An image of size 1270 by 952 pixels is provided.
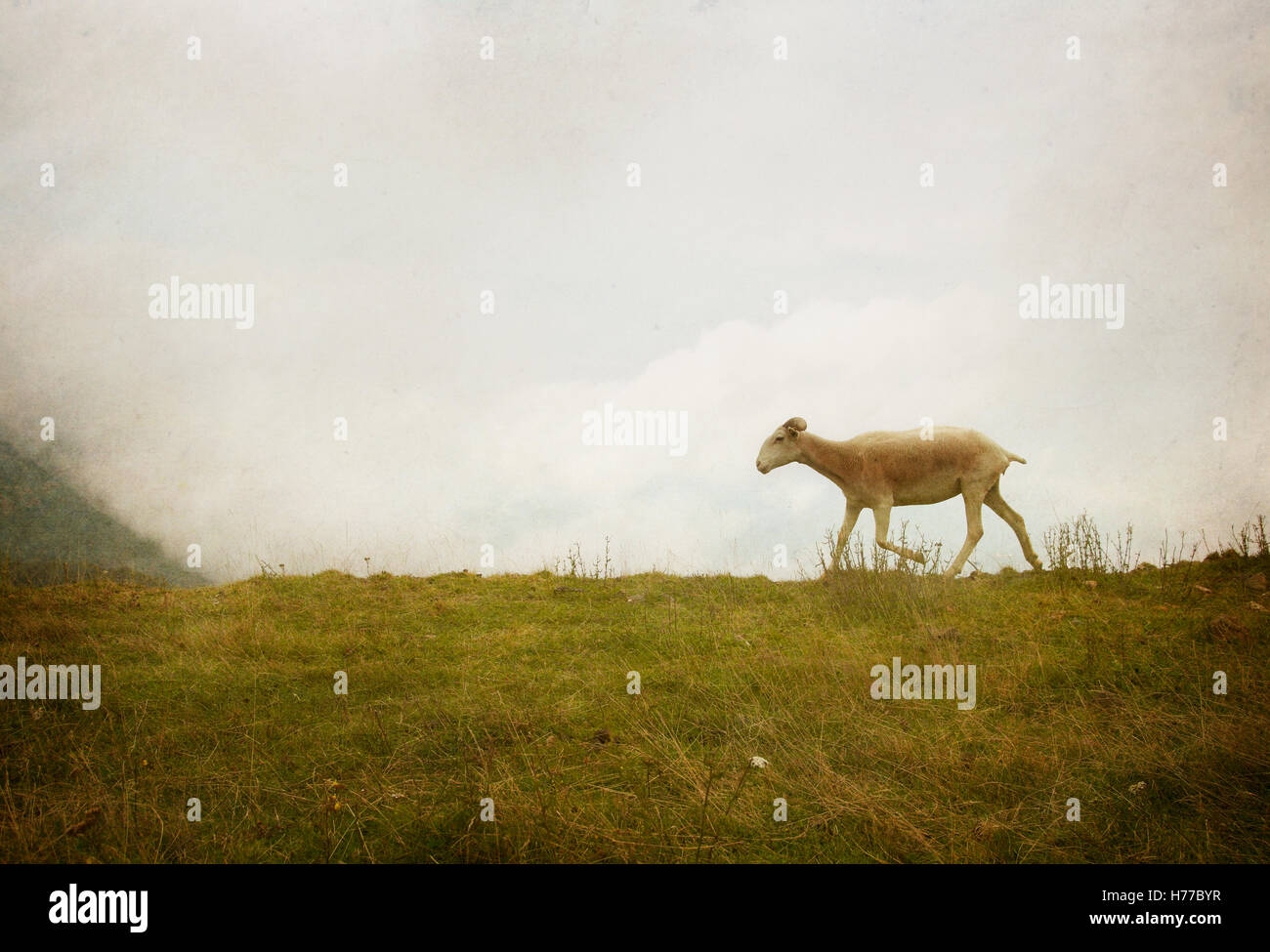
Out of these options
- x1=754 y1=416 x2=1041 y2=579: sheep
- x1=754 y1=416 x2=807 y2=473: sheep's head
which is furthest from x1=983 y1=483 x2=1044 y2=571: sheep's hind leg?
x1=754 y1=416 x2=807 y2=473: sheep's head

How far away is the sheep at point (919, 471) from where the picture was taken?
1214cm

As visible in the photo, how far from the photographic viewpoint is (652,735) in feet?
17.1


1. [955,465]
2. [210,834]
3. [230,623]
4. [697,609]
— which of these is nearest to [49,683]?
[230,623]

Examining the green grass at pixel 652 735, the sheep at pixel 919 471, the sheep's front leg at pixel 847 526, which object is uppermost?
the sheep at pixel 919 471

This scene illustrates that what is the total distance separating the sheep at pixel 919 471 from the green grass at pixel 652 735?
284 cm

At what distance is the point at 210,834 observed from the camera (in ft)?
13.7

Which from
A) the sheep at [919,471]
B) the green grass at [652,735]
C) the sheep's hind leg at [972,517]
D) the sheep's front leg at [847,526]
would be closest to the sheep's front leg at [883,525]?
the sheep at [919,471]

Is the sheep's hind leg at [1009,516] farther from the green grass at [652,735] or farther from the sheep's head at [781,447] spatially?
the sheep's head at [781,447]

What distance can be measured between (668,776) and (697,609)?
16.4 ft

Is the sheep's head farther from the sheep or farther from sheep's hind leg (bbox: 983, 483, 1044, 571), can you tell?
sheep's hind leg (bbox: 983, 483, 1044, 571)

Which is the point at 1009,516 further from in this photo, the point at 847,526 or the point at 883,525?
the point at 847,526

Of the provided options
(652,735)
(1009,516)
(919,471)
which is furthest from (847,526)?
(652,735)

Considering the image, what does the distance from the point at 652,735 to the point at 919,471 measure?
8584 millimetres
